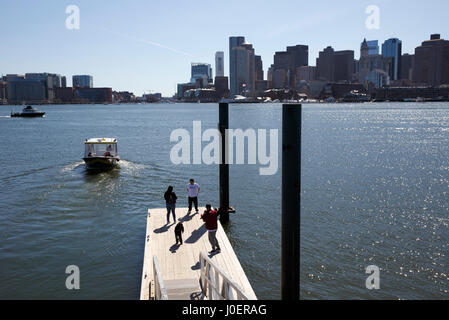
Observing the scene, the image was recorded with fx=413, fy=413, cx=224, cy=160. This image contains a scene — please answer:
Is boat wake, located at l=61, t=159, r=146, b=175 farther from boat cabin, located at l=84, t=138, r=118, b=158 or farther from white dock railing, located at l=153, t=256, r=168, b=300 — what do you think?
white dock railing, located at l=153, t=256, r=168, b=300

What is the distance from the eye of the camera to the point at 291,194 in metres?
10.3

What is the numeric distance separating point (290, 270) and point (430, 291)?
22.9 ft

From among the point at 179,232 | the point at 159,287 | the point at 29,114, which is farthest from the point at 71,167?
the point at 29,114

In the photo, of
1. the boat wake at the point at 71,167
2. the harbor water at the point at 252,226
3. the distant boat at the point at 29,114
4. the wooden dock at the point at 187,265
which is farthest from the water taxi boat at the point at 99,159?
the distant boat at the point at 29,114

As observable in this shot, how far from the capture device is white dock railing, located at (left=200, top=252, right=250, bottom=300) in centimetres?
862

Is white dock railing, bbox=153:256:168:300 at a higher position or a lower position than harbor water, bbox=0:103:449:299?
higher

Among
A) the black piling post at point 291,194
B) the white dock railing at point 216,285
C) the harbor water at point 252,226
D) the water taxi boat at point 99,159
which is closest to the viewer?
the white dock railing at point 216,285

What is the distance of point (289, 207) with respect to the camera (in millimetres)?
10328

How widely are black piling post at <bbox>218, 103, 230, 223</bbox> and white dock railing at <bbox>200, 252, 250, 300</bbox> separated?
9778 millimetres

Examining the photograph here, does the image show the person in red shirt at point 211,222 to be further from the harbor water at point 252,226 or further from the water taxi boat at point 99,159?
the water taxi boat at point 99,159

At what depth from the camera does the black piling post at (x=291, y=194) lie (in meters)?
10.1

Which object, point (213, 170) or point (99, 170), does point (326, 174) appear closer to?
point (213, 170)

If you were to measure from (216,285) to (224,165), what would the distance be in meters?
11.3

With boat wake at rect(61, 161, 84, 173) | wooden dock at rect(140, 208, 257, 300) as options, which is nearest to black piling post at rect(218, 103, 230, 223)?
wooden dock at rect(140, 208, 257, 300)
